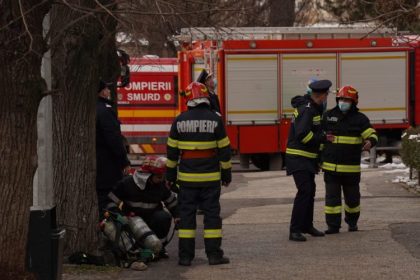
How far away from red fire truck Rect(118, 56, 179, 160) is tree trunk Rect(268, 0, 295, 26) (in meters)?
4.60

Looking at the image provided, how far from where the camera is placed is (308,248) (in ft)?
33.5

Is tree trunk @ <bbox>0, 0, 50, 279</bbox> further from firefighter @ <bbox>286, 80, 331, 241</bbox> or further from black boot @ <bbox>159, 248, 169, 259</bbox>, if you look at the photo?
firefighter @ <bbox>286, 80, 331, 241</bbox>

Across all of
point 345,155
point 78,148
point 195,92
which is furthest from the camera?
point 345,155

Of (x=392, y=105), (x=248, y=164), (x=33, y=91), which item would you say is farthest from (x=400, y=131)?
(x=33, y=91)

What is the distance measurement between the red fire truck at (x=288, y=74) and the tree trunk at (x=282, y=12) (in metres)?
5.53

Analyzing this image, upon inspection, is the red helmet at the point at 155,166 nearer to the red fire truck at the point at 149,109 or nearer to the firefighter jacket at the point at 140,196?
the firefighter jacket at the point at 140,196

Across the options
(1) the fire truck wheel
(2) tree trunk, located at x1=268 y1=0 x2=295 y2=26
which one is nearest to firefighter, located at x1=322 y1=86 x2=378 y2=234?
(1) the fire truck wheel

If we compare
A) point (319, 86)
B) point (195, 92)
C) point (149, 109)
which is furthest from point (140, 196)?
point (149, 109)

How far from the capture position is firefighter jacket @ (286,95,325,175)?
10.7m

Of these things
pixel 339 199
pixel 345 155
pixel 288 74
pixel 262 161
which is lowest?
pixel 262 161

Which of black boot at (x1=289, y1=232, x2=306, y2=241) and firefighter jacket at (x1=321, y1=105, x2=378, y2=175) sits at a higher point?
firefighter jacket at (x1=321, y1=105, x2=378, y2=175)

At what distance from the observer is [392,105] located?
71.7 ft

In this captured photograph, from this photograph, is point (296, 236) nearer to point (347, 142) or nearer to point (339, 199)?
point (339, 199)

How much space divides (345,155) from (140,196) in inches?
104
